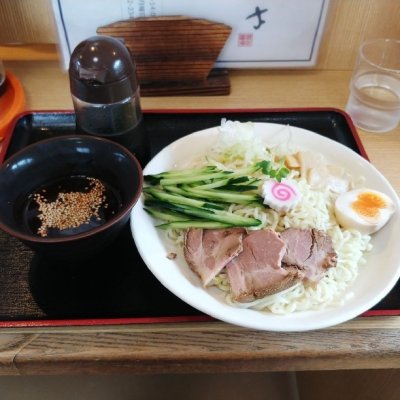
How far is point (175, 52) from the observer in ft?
5.41

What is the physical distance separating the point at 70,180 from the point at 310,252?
699mm

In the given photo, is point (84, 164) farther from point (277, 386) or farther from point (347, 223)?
point (277, 386)

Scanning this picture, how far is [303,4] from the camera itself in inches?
62.8

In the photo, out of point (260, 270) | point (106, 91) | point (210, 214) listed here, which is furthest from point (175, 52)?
point (260, 270)

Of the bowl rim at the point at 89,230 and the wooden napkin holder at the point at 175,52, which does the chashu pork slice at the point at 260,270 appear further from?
the wooden napkin holder at the point at 175,52

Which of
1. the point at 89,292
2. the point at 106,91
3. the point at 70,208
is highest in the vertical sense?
the point at 106,91

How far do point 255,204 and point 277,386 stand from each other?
0.61m

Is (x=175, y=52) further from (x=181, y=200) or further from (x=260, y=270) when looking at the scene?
(x=260, y=270)

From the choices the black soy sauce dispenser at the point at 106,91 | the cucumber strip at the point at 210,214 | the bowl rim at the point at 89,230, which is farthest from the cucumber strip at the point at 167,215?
the black soy sauce dispenser at the point at 106,91

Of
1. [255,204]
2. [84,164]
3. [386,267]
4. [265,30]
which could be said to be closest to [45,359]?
[84,164]

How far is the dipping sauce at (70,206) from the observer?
1.14 metres

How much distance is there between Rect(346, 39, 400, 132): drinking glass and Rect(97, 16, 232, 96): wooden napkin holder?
50cm

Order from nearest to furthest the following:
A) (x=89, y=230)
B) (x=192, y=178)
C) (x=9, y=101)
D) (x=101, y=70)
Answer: (x=89, y=230) < (x=101, y=70) < (x=192, y=178) < (x=9, y=101)

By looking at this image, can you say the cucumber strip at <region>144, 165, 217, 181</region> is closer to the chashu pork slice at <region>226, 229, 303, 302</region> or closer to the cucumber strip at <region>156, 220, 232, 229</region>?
the cucumber strip at <region>156, 220, 232, 229</region>
